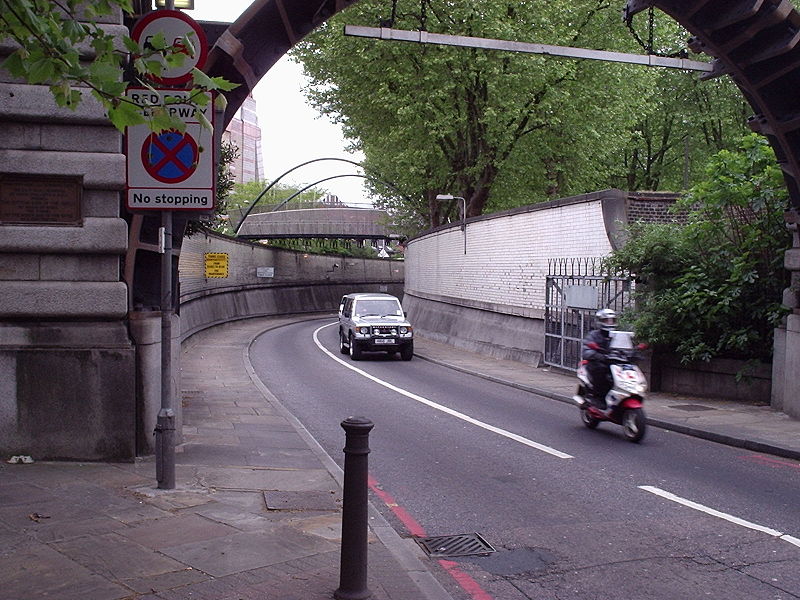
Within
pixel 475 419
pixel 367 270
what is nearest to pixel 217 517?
pixel 475 419

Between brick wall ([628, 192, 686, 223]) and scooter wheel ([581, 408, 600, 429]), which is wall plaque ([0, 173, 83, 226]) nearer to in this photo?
scooter wheel ([581, 408, 600, 429])

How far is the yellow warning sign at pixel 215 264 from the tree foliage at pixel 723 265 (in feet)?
62.5

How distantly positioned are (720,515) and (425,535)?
2692 millimetres

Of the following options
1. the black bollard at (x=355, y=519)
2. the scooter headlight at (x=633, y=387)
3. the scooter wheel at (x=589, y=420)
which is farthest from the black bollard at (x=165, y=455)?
the scooter wheel at (x=589, y=420)

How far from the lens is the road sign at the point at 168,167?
7465mm

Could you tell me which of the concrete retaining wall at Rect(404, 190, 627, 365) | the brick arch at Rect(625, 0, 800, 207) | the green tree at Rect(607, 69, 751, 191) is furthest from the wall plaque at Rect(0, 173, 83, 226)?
the green tree at Rect(607, 69, 751, 191)

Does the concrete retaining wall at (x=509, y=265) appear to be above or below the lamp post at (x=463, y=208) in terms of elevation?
below

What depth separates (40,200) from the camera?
27.4ft

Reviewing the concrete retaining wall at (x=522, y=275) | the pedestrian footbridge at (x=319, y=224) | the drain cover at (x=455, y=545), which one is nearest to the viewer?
the drain cover at (x=455, y=545)

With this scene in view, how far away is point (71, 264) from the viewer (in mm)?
8453

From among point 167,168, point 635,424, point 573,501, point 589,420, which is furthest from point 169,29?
point 589,420

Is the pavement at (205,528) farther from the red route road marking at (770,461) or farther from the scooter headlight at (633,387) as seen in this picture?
the scooter headlight at (633,387)

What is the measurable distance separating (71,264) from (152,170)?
65.3 inches

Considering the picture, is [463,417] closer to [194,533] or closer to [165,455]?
[165,455]
